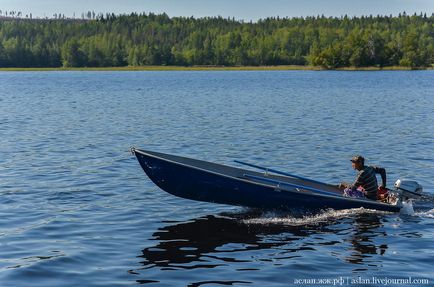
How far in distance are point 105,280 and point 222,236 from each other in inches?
168

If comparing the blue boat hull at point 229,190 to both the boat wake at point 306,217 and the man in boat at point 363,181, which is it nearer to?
the boat wake at point 306,217

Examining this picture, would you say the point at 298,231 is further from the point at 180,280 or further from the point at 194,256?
the point at 180,280

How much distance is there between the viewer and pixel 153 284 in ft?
48.6

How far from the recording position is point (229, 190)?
2002 cm

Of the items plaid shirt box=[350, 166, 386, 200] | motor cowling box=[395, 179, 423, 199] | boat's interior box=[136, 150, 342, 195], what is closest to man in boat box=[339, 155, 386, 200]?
plaid shirt box=[350, 166, 386, 200]

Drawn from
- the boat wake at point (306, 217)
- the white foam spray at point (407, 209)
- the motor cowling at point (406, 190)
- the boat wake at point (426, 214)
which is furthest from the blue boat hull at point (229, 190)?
the motor cowling at point (406, 190)

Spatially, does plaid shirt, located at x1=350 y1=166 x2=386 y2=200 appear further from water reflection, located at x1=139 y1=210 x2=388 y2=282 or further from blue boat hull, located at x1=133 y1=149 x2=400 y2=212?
water reflection, located at x1=139 y1=210 x2=388 y2=282

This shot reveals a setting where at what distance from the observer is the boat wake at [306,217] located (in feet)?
64.5

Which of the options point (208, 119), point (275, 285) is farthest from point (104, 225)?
point (208, 119)

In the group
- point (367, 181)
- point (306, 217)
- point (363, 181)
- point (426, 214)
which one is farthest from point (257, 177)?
point (426, 214)

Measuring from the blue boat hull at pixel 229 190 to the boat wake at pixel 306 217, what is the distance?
0.19m

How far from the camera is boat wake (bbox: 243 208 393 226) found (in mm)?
19672

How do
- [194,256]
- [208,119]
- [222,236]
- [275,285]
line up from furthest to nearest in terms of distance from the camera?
[208,119]
[222,236]
[194,256]
[275,285]

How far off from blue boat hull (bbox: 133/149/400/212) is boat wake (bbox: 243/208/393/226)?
0.19 meters
